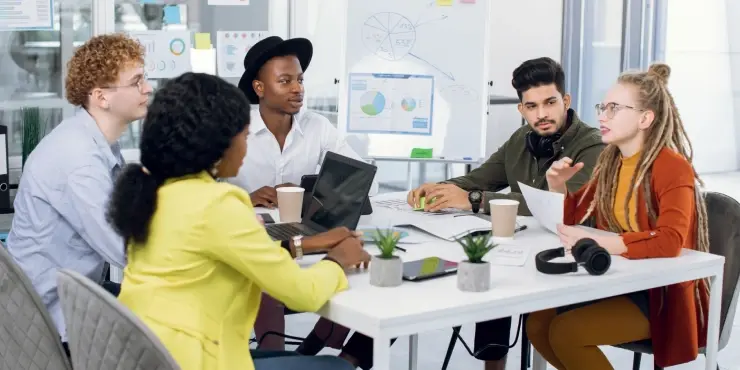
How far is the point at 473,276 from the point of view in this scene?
6.94 ft

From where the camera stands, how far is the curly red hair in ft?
8.98

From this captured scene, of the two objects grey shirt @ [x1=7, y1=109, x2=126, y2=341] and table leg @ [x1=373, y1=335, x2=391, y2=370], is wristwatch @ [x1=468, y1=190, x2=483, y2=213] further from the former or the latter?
table leg @ [x1=373, y1=335, x2=391, y2=370]

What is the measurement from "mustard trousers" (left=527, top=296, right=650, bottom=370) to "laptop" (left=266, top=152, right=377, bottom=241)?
2.05 feet

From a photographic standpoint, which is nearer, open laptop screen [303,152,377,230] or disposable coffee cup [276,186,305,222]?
open laptop screen [303,152,377,230]

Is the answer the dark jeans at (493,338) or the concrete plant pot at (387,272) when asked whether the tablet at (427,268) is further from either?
the dark jeans at (493,338)

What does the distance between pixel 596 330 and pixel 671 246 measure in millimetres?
301

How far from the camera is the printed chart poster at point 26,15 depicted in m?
4.27

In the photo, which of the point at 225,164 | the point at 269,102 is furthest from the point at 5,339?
the point at 269,102

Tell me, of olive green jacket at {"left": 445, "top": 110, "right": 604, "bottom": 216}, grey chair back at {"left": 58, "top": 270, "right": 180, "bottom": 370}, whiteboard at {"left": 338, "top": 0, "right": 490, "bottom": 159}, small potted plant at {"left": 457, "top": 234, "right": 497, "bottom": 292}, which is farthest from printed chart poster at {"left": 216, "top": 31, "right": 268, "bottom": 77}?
grey chair back at {"left": 58, "top": 270, "right": 180, "bottom": 370}

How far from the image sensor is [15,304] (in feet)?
6.86

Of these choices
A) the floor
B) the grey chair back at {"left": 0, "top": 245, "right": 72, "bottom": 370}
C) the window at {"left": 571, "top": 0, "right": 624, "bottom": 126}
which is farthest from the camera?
the window at {"left": 571, "top": 0, "right": 624, "bottom": 126}

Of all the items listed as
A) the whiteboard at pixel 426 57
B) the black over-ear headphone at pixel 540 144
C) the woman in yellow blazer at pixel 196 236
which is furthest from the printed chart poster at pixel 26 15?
the woman in yellow blazer at pixel 196 236

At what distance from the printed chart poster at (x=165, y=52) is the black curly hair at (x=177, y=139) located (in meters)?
2.77

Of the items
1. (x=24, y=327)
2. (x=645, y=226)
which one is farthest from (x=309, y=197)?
(x=24, y=327)
